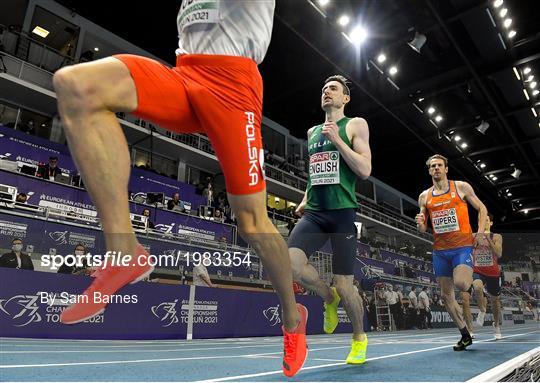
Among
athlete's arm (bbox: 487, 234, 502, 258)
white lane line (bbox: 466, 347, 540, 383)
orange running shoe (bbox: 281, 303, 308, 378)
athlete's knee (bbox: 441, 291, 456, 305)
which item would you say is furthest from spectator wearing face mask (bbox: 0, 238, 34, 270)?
athlete's arm (bbox: 487, 234, 502, 258)

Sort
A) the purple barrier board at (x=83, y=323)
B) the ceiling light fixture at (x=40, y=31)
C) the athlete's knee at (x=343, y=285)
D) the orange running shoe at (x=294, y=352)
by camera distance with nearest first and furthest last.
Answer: the orange running shoe at (x=294, y=352)
the athlete's knee at (x=343, y=285)
the purple barrier board at (x=83, y=323)
the ceiling light fixture at (x=40, y=31)

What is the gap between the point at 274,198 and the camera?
19562 millimetres

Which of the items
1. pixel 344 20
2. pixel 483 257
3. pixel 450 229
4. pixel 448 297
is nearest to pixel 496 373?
pixel 448 297

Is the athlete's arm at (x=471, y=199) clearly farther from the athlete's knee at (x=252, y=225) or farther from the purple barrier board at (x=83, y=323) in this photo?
the purple barrier board at (x=83, y=323)

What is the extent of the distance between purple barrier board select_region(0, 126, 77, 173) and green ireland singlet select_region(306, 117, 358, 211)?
332 inches

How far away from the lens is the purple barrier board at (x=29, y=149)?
32.3ft

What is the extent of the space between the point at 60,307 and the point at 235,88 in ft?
18.1

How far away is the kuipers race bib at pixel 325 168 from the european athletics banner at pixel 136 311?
436 centimetres

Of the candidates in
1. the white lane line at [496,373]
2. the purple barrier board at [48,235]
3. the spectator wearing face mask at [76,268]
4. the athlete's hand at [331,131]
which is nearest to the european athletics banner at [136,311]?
the spectator wearing face mask at [76,268]

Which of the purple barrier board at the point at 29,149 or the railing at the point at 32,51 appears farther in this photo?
the railing at the point at 32,51

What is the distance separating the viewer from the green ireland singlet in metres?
2.96

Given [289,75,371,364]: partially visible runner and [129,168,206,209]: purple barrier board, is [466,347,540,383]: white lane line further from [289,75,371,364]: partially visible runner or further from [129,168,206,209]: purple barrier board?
[129,168,206,209]: purple barrier board

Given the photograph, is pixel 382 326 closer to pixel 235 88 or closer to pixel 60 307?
pixel 60 307

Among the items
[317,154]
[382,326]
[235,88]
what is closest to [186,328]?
[317,154]
